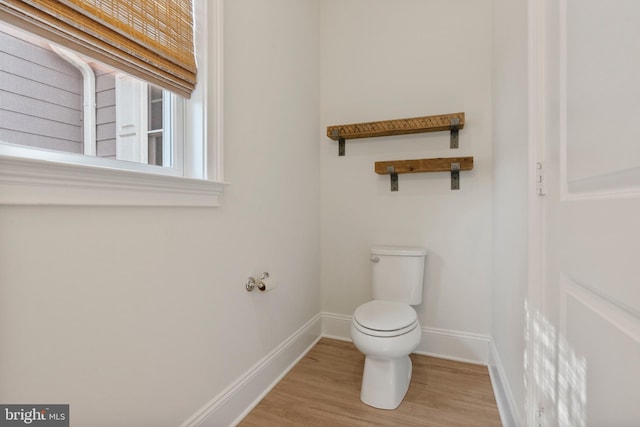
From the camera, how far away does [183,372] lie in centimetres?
115

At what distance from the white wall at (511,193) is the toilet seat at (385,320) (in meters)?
0.45

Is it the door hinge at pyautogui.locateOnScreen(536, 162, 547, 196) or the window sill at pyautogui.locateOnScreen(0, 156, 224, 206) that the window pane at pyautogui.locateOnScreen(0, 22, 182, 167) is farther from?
the door hinge at pyautogui.locateOnScreen(536, 162, 547, 196)

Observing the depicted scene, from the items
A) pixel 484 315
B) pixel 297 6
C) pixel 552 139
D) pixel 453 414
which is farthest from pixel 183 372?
pixel 297 6

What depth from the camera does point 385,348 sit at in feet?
4.68

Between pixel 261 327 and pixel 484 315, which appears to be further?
pixel 484 315

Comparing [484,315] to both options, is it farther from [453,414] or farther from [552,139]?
[552,139]

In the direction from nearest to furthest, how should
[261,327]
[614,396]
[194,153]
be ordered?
[614,396] → [194,153] → [261,327]

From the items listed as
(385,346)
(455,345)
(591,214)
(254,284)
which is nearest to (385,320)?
(385,346)

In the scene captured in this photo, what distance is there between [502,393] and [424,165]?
50.9 inches

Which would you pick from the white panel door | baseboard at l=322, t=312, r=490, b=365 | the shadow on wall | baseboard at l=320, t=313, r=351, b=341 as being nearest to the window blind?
the white panel door

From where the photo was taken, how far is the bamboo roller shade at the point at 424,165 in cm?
183

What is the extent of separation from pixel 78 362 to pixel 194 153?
0.80 m

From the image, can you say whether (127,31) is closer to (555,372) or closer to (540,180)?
(540,180)

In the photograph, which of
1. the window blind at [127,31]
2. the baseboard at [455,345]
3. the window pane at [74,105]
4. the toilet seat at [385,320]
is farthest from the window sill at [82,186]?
the baseboard at [455,345]
